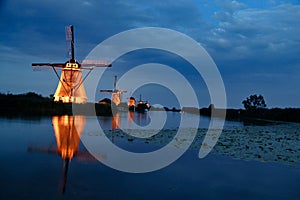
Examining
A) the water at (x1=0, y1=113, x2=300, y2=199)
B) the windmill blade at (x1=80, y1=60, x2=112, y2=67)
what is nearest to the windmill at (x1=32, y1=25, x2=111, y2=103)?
the windmill blade at (x1=80, y1=60, x2=112, y2=67)

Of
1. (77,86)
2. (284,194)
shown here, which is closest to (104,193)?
(284,194)

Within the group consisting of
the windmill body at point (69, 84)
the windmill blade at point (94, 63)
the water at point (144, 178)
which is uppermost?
the windmill blade at point (94, 63)

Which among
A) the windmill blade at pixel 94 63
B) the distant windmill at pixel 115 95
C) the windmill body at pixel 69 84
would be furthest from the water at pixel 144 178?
the distant windmill at pixel 115 95

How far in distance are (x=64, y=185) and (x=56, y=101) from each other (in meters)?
32.0

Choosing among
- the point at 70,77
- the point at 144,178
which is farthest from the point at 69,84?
the point at 144,178

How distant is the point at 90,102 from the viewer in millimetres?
46781

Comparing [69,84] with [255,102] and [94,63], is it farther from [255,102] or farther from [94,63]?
[255,102]

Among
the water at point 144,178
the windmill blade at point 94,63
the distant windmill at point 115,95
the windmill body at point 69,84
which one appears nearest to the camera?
the water at point 144,178

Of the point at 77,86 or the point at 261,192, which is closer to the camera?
the point at 261,192

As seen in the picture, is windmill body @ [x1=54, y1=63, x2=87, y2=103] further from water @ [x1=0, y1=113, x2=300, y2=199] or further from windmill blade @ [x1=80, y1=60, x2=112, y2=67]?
water @ [x1=0, y1=113, x2=300, y2=199]

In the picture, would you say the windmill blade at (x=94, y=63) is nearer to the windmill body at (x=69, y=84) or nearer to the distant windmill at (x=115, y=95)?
the windmill body at (x=69, y=84)

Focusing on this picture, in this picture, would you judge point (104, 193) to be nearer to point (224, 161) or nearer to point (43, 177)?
point (43, 177)

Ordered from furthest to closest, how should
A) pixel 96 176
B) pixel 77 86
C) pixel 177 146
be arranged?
pixel 77 86
pixel 177 146
pixel 96 176

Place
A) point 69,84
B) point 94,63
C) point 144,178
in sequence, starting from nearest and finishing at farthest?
point 144,178, point 69,84, point 94,63
